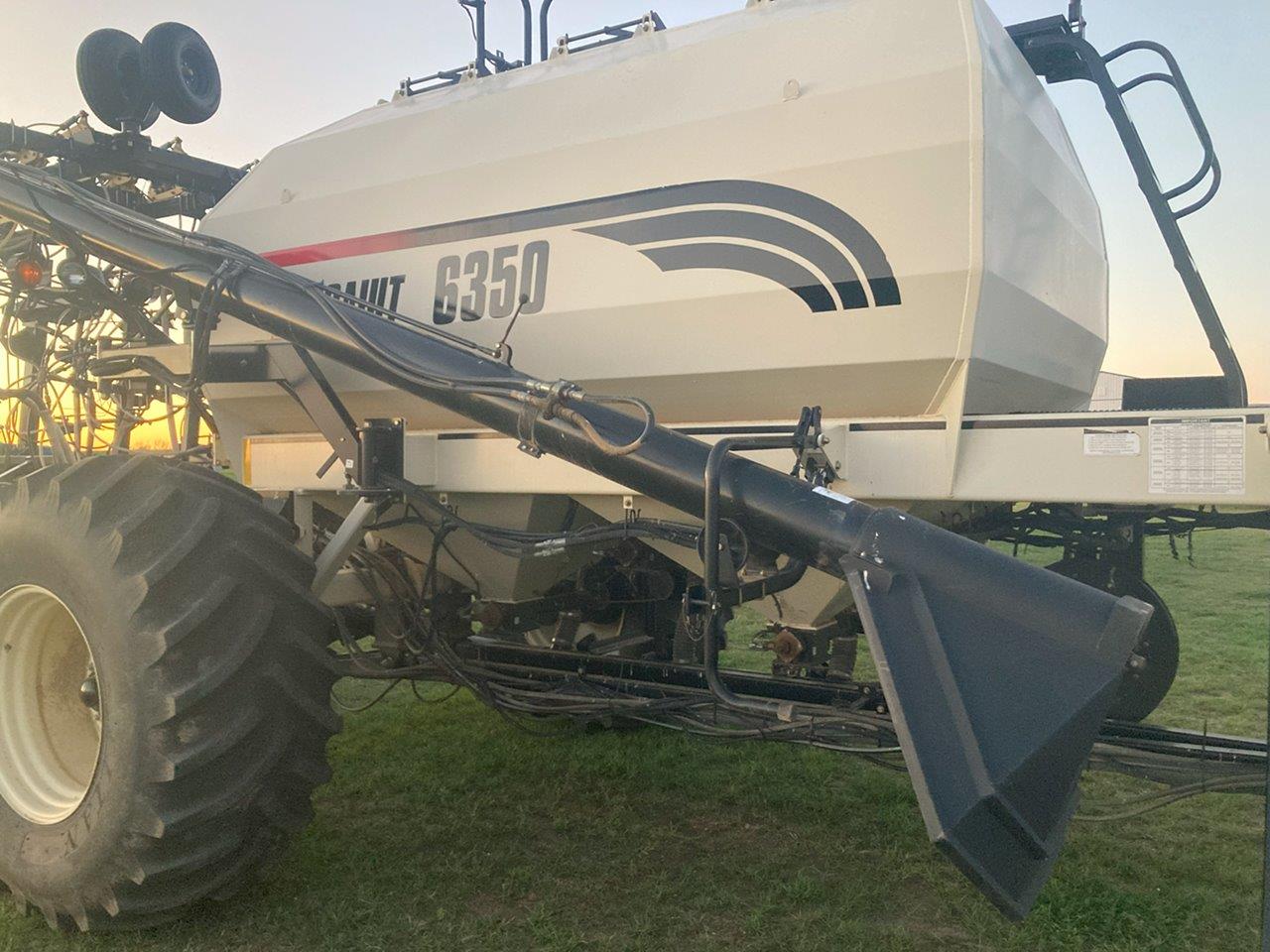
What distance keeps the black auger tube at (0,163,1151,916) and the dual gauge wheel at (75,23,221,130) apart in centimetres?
333

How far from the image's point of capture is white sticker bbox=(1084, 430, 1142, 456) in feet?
8.33

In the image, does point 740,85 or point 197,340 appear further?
point 197,340

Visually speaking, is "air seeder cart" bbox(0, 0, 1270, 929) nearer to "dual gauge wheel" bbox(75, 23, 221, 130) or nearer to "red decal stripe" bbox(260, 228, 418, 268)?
"red decal stripe" bbox(260, 228, 418, 268)

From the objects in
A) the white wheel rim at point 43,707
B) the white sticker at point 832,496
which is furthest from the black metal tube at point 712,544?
the white wheel rim at point 43,707

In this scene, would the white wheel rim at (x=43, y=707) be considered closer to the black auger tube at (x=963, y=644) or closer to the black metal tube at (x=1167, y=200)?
the black auger tube at (x=963, y=644)

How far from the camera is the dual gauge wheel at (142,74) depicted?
187 inches

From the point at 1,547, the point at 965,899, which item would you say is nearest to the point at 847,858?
the point at 965,899

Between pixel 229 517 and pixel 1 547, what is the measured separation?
83cm

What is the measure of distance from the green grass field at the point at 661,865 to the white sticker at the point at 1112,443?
1.53m

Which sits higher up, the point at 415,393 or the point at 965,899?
the point at 415,393

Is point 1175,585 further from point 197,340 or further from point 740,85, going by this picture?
point 197,340

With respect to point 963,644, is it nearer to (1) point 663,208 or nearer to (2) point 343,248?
Result: (1) point 663,208

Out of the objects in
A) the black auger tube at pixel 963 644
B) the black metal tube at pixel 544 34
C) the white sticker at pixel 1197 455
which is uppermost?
the black metal tube at pixel 544 34

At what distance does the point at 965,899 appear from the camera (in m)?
3.38
